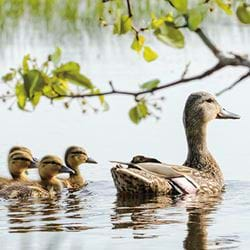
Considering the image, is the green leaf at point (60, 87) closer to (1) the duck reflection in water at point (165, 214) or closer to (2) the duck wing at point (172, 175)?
(1) the duck reflection in water at point (165, 214)

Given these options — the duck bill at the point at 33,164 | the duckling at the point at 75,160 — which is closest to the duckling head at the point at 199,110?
the duckling at the point at 75,160

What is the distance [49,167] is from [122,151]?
1045 mm

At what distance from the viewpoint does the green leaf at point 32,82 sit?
8.25 ft

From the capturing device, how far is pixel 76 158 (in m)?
9.88

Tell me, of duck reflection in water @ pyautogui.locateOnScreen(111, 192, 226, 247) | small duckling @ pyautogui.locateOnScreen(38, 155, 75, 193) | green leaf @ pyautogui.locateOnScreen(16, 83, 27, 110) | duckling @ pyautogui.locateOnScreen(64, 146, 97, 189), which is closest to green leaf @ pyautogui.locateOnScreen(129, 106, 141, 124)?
green leaf @ pyautogui.locateOnScreen(16, 83, 27, 110)

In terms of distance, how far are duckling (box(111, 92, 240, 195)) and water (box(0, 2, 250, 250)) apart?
14cm

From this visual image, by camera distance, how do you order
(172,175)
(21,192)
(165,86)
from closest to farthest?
(165,86)
(21,192)
(172,175)

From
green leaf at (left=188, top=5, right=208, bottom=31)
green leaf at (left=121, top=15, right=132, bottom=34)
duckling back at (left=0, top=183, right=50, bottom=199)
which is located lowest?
duckling back at (left=0, top=183, right=50, bottom=199)

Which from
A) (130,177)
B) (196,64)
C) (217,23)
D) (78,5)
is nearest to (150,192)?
(130,177)

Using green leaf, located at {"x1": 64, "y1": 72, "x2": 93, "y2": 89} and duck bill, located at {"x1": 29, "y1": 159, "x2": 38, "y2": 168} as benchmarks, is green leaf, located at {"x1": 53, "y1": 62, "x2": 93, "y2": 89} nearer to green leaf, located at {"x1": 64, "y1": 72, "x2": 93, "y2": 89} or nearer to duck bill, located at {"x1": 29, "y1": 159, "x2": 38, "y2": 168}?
green leaf, located at {"x1": 64, "y1": 72, "x2": 93, "y2": 89}

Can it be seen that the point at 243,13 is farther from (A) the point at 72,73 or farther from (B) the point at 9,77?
(B) the point at 9,77

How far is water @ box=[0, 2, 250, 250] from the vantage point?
670 centimetres

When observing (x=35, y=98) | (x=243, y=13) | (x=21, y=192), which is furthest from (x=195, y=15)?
(x=21, y=192)

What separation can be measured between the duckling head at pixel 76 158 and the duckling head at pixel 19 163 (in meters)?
0.38
